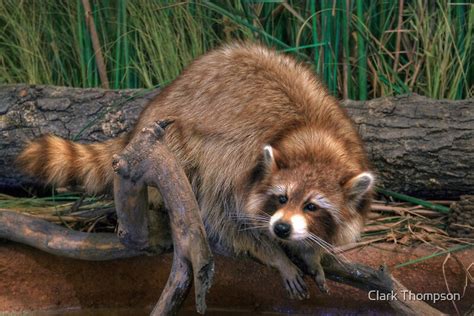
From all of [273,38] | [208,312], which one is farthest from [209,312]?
[273,38]

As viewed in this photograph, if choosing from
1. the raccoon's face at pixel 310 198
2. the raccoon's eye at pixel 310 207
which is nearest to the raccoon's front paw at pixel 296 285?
the raccoon's face at pixel 310 198

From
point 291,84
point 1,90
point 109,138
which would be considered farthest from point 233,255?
point 1,90

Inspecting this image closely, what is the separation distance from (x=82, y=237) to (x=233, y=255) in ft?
2.58

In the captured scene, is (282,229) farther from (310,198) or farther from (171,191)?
(171,191)

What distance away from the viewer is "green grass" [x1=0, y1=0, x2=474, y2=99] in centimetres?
600

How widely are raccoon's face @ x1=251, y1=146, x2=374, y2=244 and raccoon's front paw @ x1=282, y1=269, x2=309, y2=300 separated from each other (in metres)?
0.16

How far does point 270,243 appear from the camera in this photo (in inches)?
171

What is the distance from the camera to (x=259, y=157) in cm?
434

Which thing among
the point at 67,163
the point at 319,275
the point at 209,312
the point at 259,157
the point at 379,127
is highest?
the point at 259,157

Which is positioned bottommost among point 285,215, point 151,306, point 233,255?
point 151,306

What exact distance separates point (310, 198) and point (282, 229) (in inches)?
7.9

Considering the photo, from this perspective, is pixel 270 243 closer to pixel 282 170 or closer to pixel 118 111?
pixel 282 170

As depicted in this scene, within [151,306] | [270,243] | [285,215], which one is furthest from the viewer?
[151,306]

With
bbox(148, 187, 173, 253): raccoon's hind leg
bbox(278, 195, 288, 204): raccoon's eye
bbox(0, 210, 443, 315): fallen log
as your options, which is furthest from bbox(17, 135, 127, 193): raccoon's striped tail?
bbox(278, 195, 288, 204): raccoon's eye
